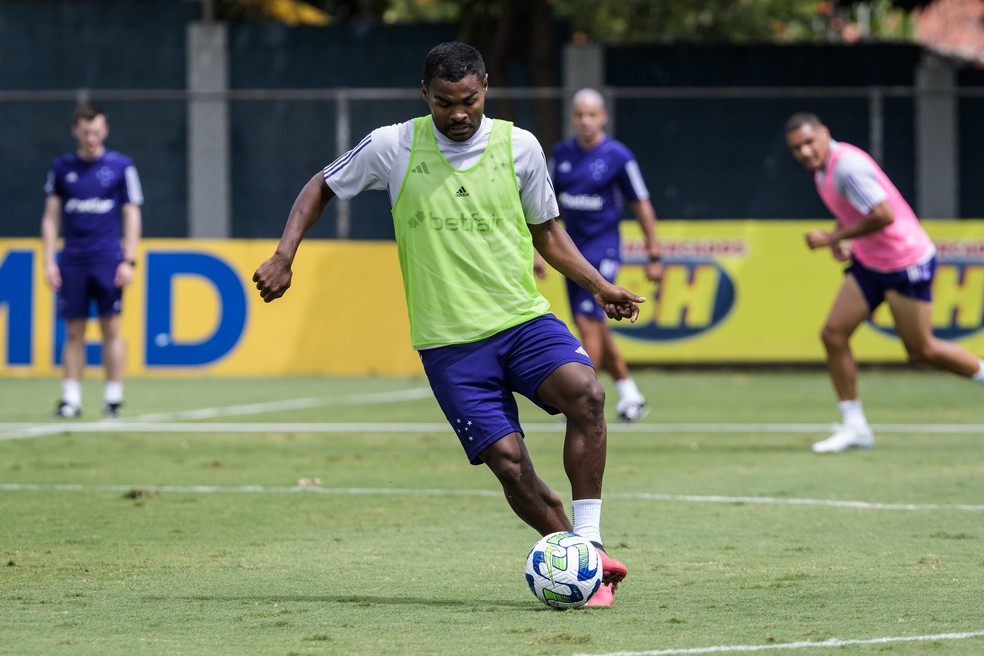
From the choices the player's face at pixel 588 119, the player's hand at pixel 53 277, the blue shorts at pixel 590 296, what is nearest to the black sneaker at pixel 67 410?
the player's hand at pixel 53 277

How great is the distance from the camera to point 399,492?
8945 mm

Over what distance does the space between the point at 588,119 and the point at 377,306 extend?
542cm

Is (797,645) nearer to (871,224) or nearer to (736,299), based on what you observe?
(871,224)

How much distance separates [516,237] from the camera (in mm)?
6027

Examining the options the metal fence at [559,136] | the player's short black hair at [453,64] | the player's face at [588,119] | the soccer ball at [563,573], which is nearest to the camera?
the soccer ball at [563,573]

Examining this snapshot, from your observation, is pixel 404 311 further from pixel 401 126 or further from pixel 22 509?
pixel 401 126

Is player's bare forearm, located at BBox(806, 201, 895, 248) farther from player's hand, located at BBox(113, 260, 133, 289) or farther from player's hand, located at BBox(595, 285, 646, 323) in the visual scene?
player's hand, located at BBox(113, 260, 133, 289)

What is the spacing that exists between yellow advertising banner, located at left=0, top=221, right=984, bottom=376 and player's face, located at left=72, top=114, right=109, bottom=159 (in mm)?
3915

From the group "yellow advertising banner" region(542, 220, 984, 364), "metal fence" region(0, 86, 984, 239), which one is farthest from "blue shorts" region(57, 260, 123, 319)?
"metal fence" region(0, 86, 984, 239)

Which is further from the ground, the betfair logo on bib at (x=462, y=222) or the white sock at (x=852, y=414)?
the betfair logo on bib at (x=462, y=222)

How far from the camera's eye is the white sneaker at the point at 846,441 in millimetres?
10688

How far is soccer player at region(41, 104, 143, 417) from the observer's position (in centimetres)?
1302

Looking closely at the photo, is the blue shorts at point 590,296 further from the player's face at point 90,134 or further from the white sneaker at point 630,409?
the player's face at point 90,134

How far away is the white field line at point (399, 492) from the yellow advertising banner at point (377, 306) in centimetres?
764
